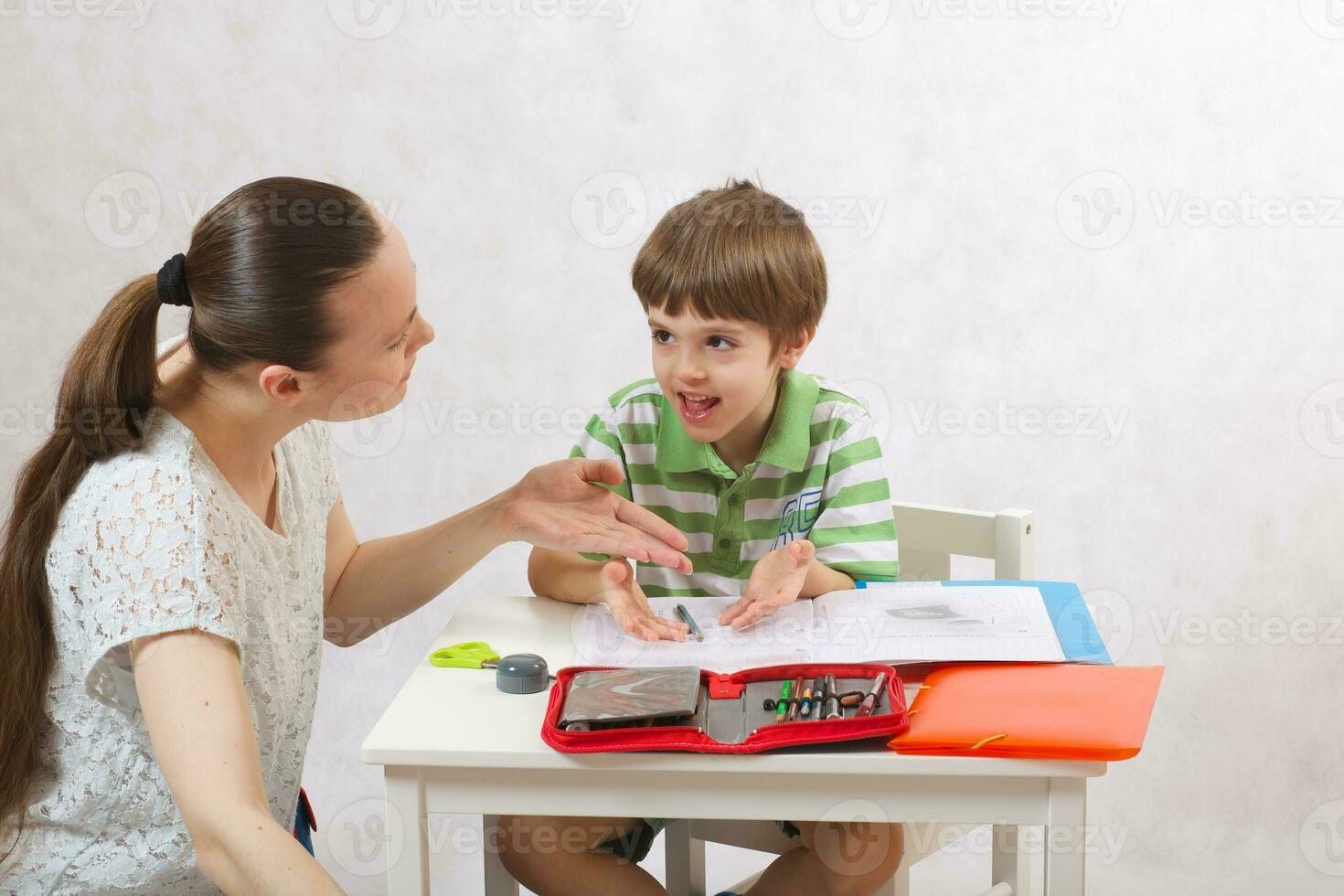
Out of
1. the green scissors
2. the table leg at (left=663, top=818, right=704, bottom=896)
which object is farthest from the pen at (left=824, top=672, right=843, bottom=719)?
the table leg at (left=663, top=818, right=704, bottom=896)

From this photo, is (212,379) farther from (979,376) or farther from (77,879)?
(979,376)

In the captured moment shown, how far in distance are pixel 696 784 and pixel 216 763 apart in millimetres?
360

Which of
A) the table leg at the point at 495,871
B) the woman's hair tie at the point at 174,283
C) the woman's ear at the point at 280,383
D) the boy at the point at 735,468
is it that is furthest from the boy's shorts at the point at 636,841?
the woman's hair tie at the point at 174,283

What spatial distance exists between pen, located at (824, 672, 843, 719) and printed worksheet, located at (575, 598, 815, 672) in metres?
0.09

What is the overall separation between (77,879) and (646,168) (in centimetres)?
155

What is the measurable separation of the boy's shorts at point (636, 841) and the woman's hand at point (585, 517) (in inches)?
11.5

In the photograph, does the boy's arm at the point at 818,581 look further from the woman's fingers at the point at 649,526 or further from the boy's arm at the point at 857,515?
the woman's fingers at the point at 649,526

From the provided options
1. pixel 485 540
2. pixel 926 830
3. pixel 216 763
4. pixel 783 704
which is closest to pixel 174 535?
pixel 216 763

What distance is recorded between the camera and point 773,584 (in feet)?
4.49

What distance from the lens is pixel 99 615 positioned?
111 centimetres

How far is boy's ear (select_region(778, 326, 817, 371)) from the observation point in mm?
1580

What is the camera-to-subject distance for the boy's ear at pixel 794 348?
62.2 inches

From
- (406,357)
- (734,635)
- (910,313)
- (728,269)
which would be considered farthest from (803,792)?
(910,313)

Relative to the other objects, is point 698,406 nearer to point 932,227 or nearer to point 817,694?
point 817,694
